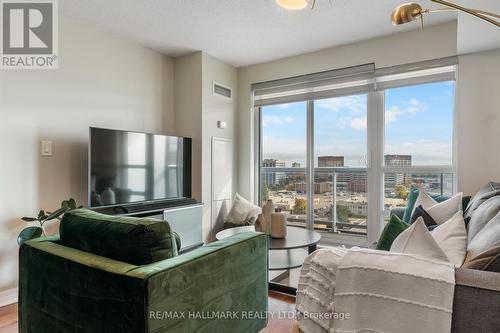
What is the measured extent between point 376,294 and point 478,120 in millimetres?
2583

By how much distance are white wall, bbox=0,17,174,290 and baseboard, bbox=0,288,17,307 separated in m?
0.04

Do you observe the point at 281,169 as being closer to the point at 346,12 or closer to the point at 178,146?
the point at 178,146

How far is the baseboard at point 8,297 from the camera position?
91.4 inches

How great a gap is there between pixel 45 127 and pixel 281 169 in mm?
2646

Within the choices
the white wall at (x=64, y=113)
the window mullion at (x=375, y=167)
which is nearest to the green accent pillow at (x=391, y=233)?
the window mullion at (x=375, y=167)

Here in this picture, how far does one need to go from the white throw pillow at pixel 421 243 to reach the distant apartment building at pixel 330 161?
2.55 meters

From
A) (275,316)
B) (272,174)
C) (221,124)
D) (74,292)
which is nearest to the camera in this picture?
(74,292)

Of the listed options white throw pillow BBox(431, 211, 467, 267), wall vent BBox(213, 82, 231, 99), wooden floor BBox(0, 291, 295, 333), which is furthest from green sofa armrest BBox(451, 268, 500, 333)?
wall vent BBox(213, 82, 231, 99)

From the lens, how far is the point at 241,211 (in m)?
3.77

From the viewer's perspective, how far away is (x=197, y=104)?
12.0 ft

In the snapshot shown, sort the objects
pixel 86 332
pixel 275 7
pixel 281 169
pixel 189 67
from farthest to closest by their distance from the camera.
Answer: pixel 281 169, pixel 189 67, pixel 275 7, pixel 86 332

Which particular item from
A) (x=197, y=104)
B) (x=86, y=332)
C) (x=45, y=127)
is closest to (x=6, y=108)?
(x=45, y=127)

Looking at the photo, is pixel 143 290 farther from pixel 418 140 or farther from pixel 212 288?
pixel 418 140

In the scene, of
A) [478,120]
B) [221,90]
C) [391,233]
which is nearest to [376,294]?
[391,233]
